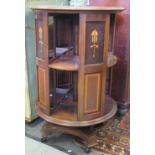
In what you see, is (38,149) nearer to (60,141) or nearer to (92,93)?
(60,141)

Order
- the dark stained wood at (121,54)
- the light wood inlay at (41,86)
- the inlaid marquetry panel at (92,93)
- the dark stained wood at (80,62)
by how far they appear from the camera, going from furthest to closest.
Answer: the dark stained wood at (121,54) < the light wood inlay at (41,86) < the inlaid marquetry panel at (92,93) < the dark stained wood at (80,62)

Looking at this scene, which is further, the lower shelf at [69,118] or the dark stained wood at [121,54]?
the dark stained wood at [121,54]

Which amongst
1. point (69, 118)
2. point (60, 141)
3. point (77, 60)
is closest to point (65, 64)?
point (77, 60)

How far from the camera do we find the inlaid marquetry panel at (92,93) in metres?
1.59

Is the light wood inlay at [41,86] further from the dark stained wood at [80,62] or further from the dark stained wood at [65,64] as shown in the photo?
the dark stained wood at [65,64]

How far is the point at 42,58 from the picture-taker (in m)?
1.63

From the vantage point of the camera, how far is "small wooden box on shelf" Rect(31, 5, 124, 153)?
146cm

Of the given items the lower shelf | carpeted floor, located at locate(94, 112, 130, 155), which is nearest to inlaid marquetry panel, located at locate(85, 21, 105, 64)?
the lower shelf

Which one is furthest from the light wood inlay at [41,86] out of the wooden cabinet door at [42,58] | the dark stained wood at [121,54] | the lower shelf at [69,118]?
the dark stained wood at [121,54]

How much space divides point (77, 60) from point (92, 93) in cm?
30

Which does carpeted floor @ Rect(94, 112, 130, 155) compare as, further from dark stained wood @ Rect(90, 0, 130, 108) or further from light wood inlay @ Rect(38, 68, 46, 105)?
light wood inlay @ Rect(38, 68, 46, 105)
